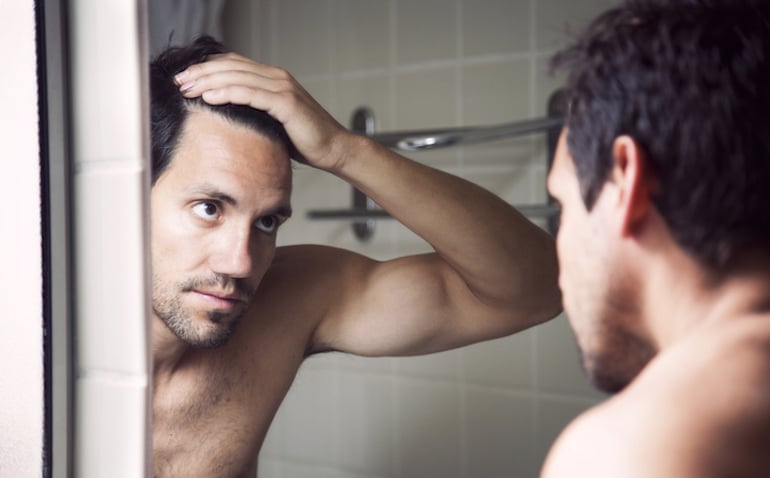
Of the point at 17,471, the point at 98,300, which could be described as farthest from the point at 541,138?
the point at 17,471

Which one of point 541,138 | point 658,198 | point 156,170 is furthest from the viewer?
point 156,170

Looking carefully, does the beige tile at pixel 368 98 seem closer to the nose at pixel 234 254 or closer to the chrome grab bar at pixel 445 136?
the chrome grab bar at pixel 445 136

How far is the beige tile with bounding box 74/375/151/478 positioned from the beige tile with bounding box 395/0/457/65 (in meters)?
0.37

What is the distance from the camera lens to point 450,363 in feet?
2.06

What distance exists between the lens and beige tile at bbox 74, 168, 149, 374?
2.38 ft

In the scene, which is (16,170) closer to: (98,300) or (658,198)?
(98,300)

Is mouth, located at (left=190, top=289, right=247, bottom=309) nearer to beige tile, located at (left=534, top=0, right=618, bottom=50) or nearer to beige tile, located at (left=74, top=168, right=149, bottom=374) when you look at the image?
beige tile, located at (left=74, top=168, right=149, bottom=374)

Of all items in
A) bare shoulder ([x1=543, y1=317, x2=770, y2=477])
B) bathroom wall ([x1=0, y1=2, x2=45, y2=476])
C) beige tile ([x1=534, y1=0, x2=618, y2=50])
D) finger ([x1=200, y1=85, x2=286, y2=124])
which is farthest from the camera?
bathroom wall ([x1=0, y1=2, x2=45, y2=476])

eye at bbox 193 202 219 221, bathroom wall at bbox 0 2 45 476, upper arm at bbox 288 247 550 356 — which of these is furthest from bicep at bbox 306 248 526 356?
bathroom wall at bbox 0 2 45 476

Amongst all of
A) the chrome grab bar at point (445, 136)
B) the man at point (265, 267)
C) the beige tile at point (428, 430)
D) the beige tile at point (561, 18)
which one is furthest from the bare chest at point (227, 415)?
the beige tile at point (561, 18)

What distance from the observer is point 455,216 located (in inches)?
24.4

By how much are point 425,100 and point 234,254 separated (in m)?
0.19

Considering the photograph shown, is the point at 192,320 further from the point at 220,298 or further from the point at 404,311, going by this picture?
the point at 404,311

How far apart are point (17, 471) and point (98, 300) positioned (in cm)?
19
